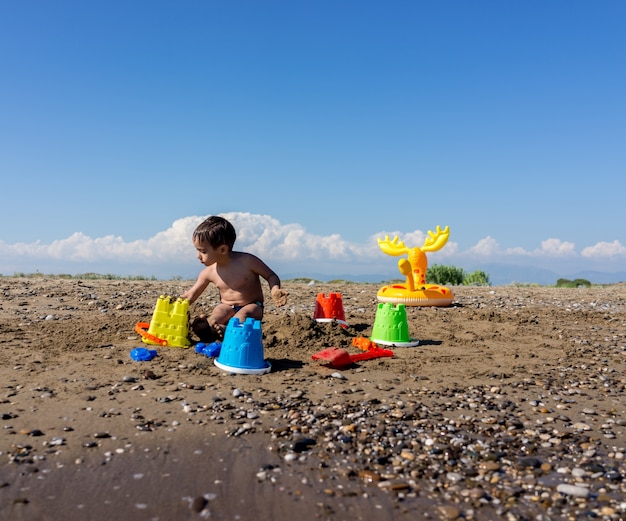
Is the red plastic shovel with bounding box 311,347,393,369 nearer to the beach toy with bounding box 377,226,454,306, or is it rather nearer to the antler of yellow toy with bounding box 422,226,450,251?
the beach toy with bounding box 377,226,454,306

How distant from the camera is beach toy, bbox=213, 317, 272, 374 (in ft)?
15.7

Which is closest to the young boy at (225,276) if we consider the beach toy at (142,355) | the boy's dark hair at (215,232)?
the boy's dark hair at (215,232)

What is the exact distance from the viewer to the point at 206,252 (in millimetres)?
6090

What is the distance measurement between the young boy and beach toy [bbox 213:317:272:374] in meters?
1.11

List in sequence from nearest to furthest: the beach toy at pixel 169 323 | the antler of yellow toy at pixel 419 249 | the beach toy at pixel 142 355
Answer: the beach toy at pixel 142 355, the beach toy at pixel 169 323, the antler of yellow toy at pixel 419 249

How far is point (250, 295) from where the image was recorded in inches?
246

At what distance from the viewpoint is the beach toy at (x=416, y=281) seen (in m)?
9.51

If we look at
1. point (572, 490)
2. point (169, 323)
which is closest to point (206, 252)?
point (169, 323)

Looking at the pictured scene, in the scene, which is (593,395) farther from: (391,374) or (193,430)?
(193,430)

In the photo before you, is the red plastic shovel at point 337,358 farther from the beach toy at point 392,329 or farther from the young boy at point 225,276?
the young boy at point 225,276

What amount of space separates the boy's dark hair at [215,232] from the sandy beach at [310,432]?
116 centimetres

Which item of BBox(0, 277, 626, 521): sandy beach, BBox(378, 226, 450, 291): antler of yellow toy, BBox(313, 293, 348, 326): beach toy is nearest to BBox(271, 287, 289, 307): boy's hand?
BBox(0, 277, 626, 521): sandy beach

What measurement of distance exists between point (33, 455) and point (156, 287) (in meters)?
8.32

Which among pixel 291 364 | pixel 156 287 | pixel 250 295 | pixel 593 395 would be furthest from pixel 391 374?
pixel 156 287
